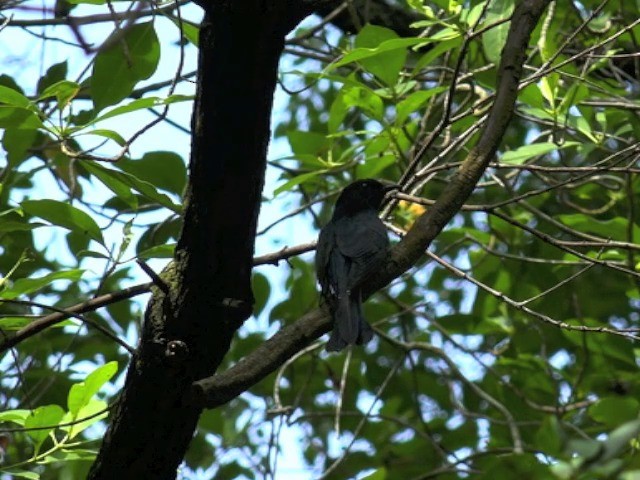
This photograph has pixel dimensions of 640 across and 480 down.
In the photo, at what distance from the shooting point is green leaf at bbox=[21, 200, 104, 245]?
3.65m

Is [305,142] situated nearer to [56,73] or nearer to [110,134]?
[56,73]

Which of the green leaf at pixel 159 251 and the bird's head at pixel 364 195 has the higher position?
the bird's head at pixel 364 195

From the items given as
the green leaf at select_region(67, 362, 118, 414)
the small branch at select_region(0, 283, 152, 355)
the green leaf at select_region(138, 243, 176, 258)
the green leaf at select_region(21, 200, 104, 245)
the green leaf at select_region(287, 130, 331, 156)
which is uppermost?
the green leaf at select_region(287, 130, 331, 156)

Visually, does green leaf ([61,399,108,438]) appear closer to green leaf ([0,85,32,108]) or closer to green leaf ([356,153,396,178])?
green leaf ([0,85,32,108])

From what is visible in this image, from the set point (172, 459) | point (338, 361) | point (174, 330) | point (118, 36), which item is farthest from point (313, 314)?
point (338, 361)

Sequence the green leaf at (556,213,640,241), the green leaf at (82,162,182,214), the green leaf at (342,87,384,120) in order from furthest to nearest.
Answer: the green leaf at (556,213,640,241) < the green leaf at (342,87,384,120) < the green leaf at (82,162,182,214)

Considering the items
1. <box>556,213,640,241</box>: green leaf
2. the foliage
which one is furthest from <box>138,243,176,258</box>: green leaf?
<box>556,213,640,241</box>: green leaf

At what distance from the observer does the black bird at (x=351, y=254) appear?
12.5 ft

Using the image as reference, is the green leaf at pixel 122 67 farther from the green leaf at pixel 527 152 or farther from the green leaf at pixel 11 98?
the green leaf at pixel 527 152

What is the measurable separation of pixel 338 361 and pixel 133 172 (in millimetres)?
2895

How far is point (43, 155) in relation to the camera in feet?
18.1

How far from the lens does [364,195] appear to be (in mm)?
5273

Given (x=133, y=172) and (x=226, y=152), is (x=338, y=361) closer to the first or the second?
(x=133, y=172)

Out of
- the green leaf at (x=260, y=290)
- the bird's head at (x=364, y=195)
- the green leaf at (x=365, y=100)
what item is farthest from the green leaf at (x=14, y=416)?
the green leaf at (x=260, y=290)
